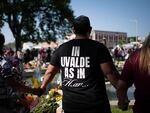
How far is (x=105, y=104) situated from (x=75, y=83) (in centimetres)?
39

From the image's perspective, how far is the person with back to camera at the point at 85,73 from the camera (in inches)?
185

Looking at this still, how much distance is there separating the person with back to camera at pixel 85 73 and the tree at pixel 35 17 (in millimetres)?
38879

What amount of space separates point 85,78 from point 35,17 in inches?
1706

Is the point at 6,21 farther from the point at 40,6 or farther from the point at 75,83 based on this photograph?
the point at 75,83

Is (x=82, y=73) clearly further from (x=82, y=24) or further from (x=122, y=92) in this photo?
(x=122, y=92)

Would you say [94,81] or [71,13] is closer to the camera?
[94,81]

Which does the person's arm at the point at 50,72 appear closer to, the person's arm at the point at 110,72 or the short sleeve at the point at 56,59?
the short sleeve at the point at 56,59

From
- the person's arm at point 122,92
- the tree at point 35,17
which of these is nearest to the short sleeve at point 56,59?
the person's arm at point 122,92

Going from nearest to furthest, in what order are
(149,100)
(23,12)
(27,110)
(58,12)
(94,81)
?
(149,100) → (94,81) → (27,110) → (23,12) → (58,12)

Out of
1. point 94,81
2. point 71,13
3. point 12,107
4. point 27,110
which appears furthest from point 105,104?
point 71,13

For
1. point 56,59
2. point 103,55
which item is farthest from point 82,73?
point 56,59

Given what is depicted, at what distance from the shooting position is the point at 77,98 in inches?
187

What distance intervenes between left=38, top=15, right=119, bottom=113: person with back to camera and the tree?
38.9 m

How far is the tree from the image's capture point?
147ft
